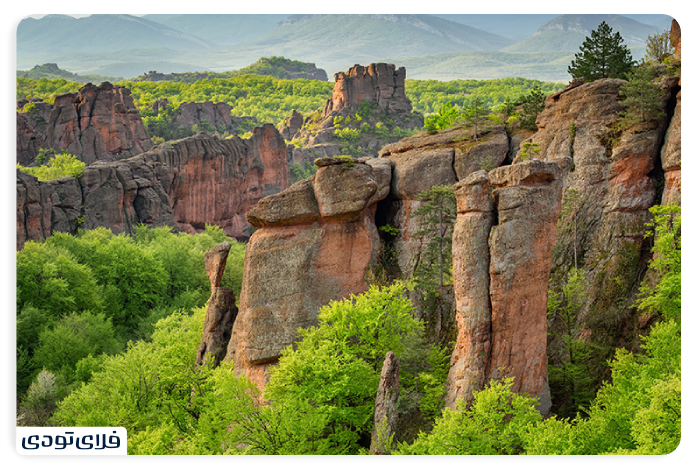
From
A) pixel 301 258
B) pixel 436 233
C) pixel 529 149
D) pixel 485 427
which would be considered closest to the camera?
pixel 485 427

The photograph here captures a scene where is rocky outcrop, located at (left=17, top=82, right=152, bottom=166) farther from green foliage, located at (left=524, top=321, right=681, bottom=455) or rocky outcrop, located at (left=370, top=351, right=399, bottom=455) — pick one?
green foliage, located at (left=524, top=321, right=681, bottom=455)

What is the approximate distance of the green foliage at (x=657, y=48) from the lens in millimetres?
37938

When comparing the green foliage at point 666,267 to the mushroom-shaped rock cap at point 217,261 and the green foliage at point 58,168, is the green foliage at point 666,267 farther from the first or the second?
the green foliage at point 58,168

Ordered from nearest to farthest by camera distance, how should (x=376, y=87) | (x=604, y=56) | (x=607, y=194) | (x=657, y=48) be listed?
(x=607, y=194) → (x=604, y=56) → (x=657, y=48) → (x=376, y=87)

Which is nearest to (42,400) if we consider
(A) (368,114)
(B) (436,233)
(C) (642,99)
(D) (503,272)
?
(B) (436,233)

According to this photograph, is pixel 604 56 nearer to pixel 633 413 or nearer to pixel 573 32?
pixel 573 32

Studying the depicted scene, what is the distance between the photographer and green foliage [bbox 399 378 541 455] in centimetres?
2292

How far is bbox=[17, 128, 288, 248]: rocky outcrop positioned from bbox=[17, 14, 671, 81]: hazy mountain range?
503 inches

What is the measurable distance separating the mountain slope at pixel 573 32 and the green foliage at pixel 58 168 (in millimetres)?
47328

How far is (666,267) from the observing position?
1125 inches

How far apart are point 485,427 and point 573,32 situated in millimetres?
24567

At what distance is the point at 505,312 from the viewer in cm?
2545

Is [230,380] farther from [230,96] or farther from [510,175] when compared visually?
[230,96]
